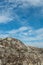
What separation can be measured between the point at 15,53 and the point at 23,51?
3.94ft

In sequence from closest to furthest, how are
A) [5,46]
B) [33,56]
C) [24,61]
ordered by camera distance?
[24,61], [33,56], [5,46]

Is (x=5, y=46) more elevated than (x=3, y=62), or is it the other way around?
(x=5, y=46)

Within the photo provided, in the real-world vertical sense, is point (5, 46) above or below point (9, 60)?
above

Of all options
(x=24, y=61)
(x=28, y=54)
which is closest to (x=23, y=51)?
(x=28, y=54)

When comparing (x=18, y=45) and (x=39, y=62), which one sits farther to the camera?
(x=18, y=45)

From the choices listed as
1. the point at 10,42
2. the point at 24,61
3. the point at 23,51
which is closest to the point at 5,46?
the point at 10,42

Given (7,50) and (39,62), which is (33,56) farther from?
(7,50)

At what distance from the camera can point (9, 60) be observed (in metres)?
18.2

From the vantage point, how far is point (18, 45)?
20641 mm

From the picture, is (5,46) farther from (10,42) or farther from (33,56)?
(33,56)

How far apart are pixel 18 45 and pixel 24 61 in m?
3.36

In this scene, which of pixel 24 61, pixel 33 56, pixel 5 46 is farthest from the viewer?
pixel 5 46

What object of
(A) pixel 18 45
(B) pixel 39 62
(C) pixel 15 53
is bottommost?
(B) pixel 39 62

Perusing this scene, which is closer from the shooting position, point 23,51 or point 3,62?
point 3,62
